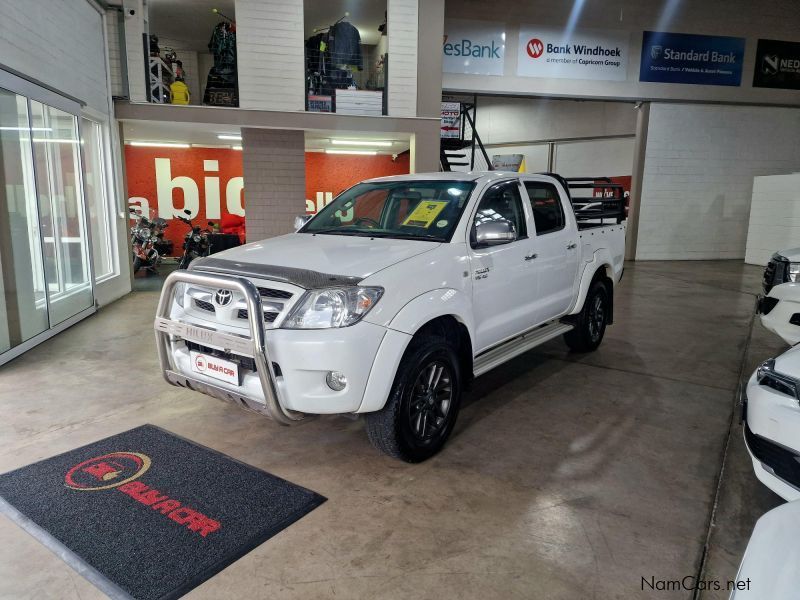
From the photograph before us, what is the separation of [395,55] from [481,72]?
3.03 m

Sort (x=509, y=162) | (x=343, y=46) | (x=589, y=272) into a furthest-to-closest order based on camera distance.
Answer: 1. (x=509, y=162)
2. (x=343, y=46)
3. (x=589, y=272)

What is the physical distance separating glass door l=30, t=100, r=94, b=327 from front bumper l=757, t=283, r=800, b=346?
271 inches

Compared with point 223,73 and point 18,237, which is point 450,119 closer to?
point 223,73

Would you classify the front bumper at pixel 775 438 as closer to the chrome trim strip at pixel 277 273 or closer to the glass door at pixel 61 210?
the chrome trim strip at pixel 277 273

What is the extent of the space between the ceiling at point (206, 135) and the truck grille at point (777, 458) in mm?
8310

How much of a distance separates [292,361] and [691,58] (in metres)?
13.7

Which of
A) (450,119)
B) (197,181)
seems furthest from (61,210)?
(450,119)

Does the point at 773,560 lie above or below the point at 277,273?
below

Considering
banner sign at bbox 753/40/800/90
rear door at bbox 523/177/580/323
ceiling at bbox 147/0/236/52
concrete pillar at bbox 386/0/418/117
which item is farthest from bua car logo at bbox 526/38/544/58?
rear door at bbox 523/177/580/323

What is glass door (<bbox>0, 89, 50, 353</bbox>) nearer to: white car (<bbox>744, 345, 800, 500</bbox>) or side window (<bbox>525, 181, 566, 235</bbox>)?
side window (<bbox>525, 181, 566, 235</bbox>)

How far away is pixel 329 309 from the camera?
2.81 m

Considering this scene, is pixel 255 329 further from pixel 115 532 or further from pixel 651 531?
pixel 651 531

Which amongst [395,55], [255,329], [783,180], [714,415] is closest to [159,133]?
[395,55]

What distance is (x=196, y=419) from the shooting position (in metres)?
3.92
